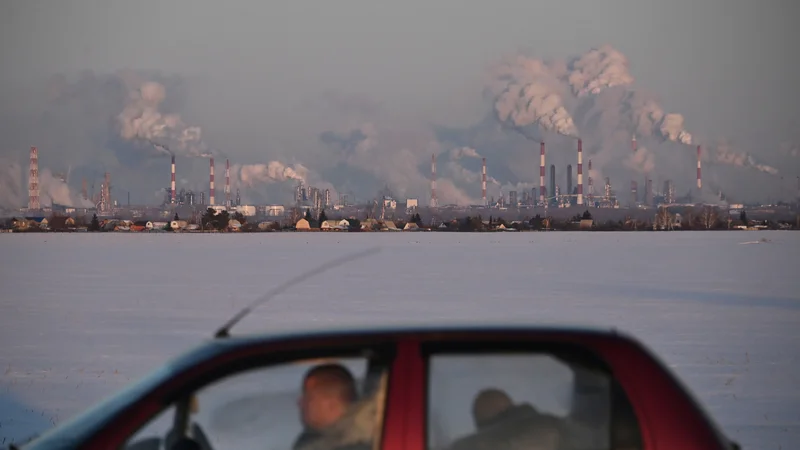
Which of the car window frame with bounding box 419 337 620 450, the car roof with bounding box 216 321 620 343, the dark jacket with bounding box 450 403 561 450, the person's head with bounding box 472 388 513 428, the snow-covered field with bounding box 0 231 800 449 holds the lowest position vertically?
the snow-covered field with bounding box 0 231 800 449

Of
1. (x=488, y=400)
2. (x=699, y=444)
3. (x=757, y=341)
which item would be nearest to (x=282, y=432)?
(x=488, y=400)

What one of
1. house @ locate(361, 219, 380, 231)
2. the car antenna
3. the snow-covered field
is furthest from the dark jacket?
house @ locate(361, 219, 380, 231)

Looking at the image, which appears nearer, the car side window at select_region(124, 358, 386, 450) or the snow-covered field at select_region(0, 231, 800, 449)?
the car side window at select_region(124, 358, 386, 450)

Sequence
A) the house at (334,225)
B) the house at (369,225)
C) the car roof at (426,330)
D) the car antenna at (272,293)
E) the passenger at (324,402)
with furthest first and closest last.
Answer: the house at (369,225) → the house at (334,225) → the car antenna at (272,293) → the car roof at (426,330) → the passenger at (324,402)

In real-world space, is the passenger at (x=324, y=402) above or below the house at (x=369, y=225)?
above

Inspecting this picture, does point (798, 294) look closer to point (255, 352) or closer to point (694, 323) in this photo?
point (694, 323)

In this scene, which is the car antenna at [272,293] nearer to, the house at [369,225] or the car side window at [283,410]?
the car side window at [283,410]

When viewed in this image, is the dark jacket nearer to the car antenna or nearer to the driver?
the driver

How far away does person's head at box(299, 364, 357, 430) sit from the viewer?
338 centimetres

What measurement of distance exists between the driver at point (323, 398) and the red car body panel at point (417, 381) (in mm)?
77

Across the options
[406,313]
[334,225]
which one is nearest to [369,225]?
[334,225]

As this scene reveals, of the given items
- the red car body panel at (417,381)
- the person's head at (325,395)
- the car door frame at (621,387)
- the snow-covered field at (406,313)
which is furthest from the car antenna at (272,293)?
the snow-covered field at (406,313)

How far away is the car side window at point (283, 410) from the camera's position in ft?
10.9

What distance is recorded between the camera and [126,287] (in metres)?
32.8
